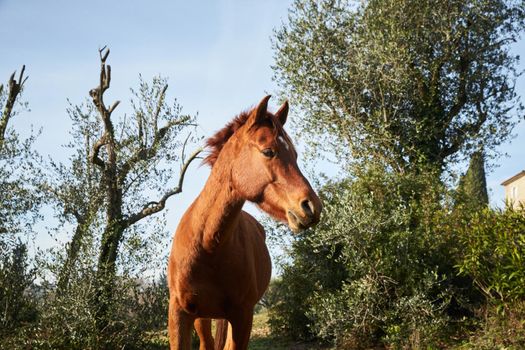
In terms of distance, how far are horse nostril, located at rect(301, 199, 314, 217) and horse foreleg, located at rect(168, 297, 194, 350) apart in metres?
1.83

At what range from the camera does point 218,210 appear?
423 centimetres

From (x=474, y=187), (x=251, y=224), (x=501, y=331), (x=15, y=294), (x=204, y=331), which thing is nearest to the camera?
(x=204, y=331)

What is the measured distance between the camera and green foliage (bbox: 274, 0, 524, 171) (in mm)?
15477

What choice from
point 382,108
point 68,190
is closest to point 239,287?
point 68,190

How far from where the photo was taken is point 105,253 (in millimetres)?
10914

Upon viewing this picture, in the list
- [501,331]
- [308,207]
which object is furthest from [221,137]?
[501,331]

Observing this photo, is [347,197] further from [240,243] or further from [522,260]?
[240,243]

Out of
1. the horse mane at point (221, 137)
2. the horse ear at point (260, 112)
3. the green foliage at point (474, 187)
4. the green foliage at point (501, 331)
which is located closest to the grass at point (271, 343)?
the green foliage at point (501, 331)

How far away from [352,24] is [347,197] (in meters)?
8.00

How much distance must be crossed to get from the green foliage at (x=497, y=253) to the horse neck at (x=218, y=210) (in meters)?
5.99

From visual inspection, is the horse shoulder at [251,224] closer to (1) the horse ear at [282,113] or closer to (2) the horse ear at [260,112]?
(1) the horse ear at [282,113]

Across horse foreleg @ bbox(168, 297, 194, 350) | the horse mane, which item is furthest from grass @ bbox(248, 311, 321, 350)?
the horse mane

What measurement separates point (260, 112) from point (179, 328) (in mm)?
2119

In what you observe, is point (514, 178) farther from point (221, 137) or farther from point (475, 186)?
point (221, 137)
